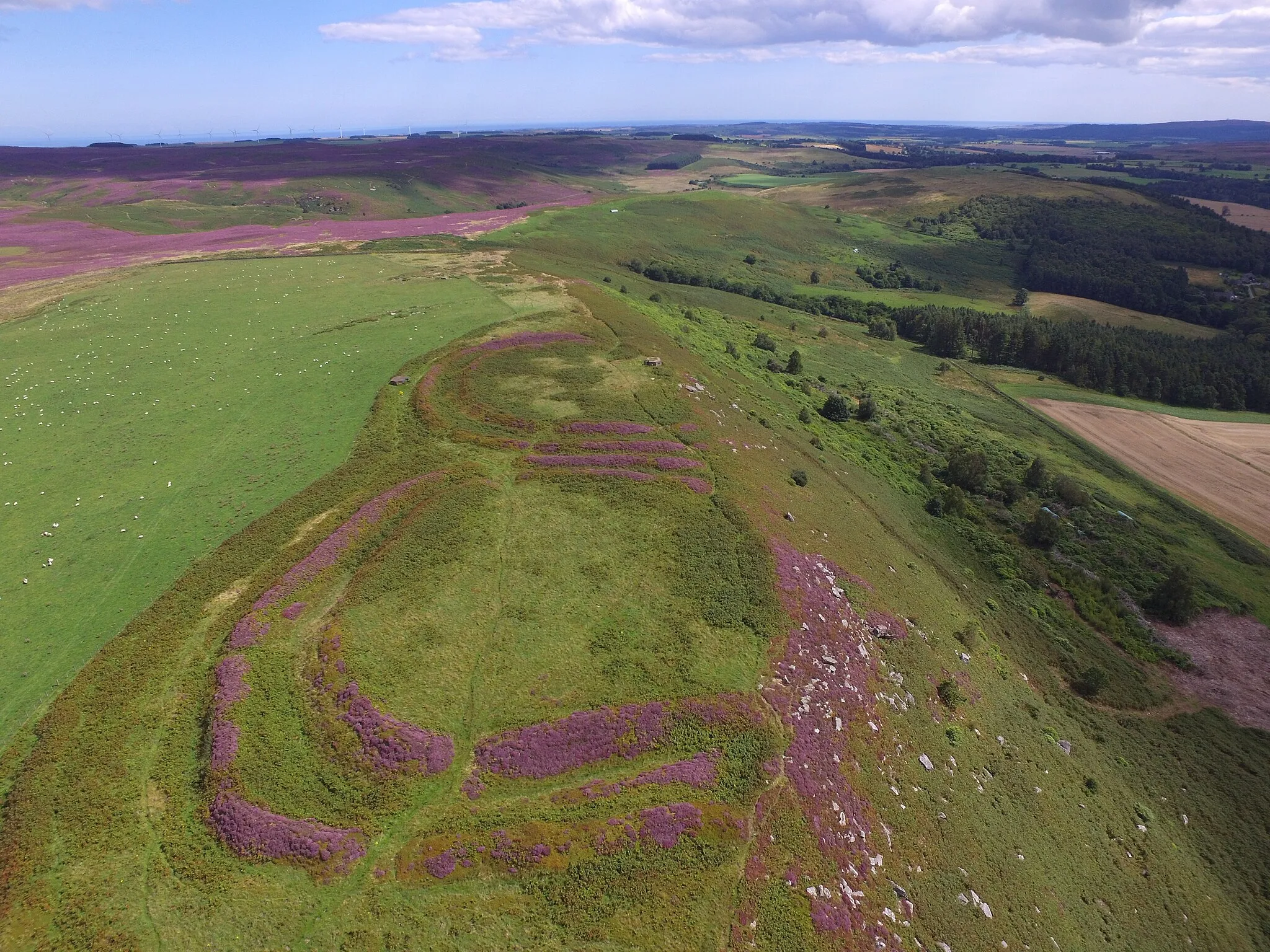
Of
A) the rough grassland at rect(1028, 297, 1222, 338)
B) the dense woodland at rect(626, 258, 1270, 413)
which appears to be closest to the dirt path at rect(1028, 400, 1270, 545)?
the dense woodland at rect(626, 258, 1270, 413)

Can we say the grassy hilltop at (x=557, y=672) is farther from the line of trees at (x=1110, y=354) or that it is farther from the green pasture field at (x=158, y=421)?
the line of trees at (x=1110, y=354)

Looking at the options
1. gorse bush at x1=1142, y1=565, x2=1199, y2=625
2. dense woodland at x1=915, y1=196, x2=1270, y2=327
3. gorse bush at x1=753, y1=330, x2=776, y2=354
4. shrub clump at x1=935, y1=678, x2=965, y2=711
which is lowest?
gorse bush at x1=1142, y1=565, x2=1199, y2=625

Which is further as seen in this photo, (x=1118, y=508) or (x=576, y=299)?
(x=576, y=299)

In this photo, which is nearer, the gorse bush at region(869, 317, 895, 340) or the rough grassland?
the gorse bush at region(869, 317, 895, 340)

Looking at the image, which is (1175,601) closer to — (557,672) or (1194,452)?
(1194,452)

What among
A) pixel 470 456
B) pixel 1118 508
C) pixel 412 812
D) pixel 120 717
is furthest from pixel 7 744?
pixel 1118 508

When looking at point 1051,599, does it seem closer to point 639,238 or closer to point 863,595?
point 863,595

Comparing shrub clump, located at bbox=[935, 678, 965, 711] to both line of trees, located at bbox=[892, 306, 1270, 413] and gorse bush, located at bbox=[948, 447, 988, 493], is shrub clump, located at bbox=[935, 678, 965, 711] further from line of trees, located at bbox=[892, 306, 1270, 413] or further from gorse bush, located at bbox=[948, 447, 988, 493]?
line of trees, located at bbox=[892, 306, 1270, 413]
